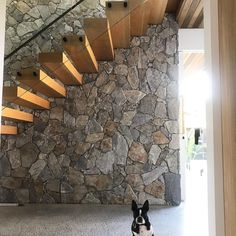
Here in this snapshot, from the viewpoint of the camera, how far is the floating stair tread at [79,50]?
3209 mm

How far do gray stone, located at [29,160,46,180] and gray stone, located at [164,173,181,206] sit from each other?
1.97 meters

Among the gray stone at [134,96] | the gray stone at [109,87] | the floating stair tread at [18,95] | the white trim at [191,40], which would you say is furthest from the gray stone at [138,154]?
the white trim at [191,40]

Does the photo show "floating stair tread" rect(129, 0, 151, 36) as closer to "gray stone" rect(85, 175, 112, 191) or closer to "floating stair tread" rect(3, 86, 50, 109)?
"floating stair tread" rect(3, 86, 50, 109)

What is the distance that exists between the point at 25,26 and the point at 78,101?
4.83 feet

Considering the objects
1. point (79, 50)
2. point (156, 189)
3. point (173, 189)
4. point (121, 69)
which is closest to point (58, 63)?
→ point (79, 50)

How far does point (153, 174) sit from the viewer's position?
15.1 ft

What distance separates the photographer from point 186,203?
182 inches

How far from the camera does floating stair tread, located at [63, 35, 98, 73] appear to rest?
3.21m

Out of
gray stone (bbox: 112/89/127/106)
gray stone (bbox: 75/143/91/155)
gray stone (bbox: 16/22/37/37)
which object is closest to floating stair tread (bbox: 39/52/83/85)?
gray stone (bbox: 16/22/37/37)

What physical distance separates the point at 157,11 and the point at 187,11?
456 mm

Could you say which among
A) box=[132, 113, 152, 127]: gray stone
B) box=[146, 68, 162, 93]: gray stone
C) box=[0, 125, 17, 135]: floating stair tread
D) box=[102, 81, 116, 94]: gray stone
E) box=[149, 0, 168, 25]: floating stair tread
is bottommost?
box=[0, 125, 17, 135]: floating stair tread

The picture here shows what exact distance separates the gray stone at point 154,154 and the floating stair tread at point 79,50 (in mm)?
1580

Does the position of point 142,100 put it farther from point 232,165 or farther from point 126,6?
point 232,165

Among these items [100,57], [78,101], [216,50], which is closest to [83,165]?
[78,101]
